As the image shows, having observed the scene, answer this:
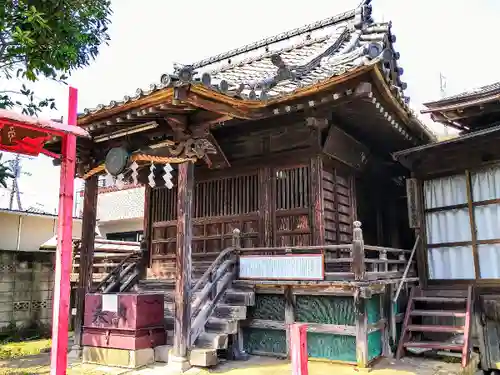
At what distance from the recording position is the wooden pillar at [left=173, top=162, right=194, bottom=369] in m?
8.02

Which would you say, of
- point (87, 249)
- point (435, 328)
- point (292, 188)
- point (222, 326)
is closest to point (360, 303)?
point (435, 328)

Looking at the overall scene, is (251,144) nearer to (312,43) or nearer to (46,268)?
(312,43)

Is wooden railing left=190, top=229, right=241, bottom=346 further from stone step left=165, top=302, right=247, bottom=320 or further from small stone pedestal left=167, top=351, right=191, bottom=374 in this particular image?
small stone pedestal left=167, top=351, right=191, bottom=374

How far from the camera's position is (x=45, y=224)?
67.4 ft

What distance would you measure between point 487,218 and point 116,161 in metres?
8.31

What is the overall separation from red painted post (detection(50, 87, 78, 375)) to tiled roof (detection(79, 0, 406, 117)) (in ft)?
6.29

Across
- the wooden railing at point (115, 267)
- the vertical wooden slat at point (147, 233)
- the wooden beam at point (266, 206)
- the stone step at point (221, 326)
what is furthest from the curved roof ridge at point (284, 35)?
the stone step at point (221, 326)

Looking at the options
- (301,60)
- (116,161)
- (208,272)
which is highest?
(301,60)

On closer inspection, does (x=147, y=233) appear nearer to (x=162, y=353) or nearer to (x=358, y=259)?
(x=162, y=353)

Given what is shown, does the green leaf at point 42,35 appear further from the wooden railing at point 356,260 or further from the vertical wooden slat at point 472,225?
the vertical wooden slat at point 472,225

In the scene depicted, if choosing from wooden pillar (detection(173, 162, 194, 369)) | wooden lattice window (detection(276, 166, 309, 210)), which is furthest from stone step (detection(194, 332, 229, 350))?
wooden lattice window (detection(276, 166, 309, 210))

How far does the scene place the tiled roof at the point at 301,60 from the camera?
8398 millimetres

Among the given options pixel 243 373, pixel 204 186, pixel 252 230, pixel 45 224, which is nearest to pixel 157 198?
pixel 204 186

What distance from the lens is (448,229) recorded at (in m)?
10.9
